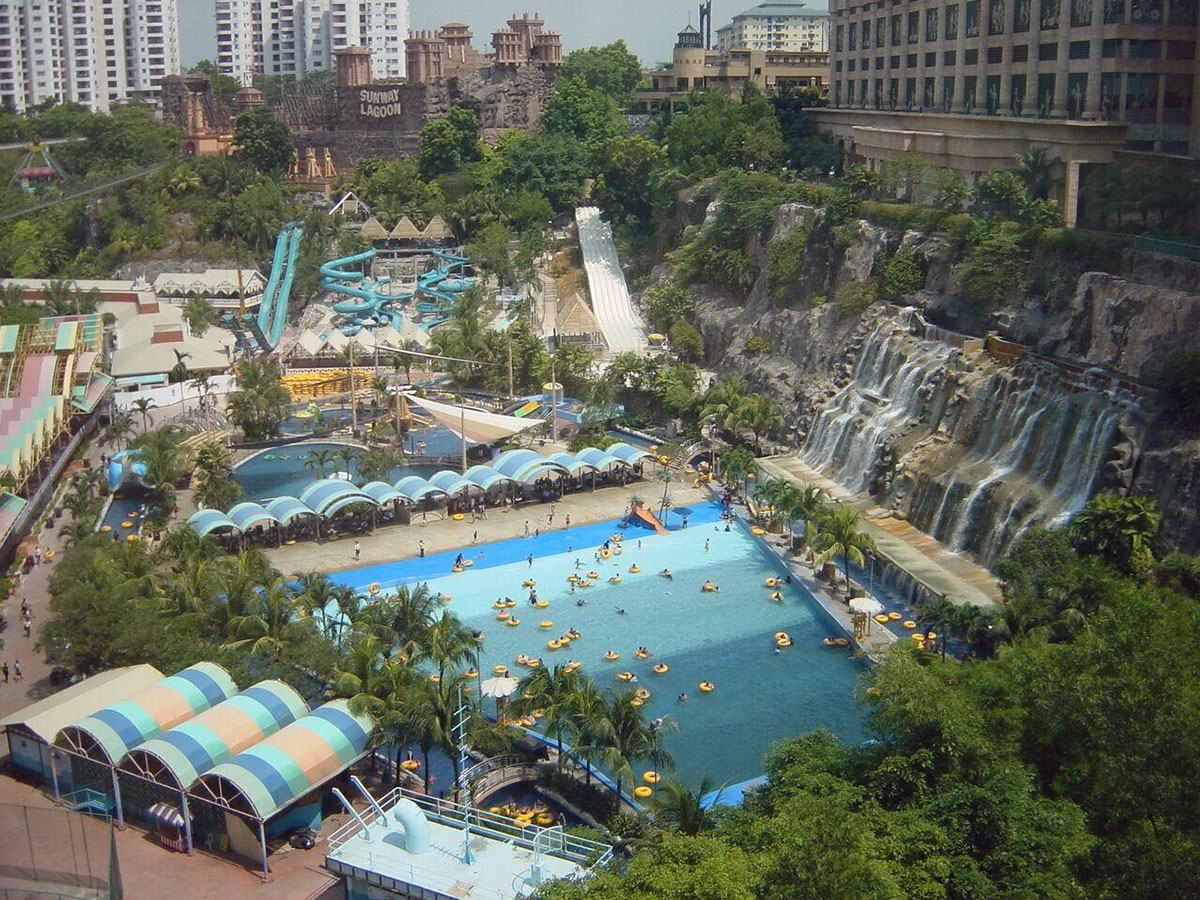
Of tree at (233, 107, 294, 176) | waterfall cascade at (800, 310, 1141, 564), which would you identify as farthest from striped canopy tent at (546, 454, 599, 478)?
tree at (233, 107, 294, 176)

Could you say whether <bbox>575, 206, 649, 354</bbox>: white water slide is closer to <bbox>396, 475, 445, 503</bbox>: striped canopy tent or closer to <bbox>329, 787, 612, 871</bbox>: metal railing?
<bbox>396, 475, 445, 503</bbox>: striped canopy tent

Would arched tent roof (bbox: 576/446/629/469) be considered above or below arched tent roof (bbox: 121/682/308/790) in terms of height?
above

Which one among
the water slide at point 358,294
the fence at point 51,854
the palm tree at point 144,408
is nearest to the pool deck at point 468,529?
the palm tree at point 144,408

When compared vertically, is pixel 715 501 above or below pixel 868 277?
below

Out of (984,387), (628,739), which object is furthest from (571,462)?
(628,739)

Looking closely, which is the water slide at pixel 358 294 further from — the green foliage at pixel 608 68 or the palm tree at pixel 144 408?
the green foliage at pixel 608 68

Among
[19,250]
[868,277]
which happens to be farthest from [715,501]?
[19,250]

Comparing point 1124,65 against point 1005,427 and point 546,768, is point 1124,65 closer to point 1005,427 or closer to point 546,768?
point 1005,427
